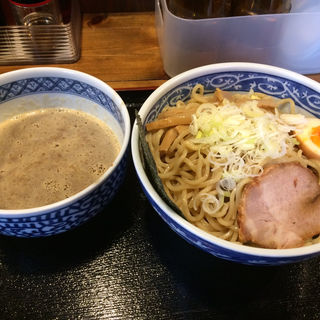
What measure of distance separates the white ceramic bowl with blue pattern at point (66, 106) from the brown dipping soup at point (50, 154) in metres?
0.05

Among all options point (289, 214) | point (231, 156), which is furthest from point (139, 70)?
point (289, 214)

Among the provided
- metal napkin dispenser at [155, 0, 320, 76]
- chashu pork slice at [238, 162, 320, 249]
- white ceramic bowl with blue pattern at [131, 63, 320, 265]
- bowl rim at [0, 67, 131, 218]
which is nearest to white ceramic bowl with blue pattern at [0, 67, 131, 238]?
bowl rim at [0, 67, 131, 218]

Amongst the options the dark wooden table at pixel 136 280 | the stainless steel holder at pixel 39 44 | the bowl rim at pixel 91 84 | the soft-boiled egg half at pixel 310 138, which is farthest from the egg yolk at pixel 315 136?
the stainless steel holder at pixel 39 44

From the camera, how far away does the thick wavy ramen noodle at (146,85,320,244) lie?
122 centimetres

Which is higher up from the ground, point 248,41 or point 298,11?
point 298,11

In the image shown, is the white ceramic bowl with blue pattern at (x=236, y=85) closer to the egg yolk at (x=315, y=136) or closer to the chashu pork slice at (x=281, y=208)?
the egg yolk at (x=315, y=136)

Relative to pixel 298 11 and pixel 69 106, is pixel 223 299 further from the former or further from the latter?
pixel 298 11

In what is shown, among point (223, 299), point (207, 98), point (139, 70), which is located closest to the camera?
point (223, 299)

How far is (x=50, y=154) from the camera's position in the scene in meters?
1.34

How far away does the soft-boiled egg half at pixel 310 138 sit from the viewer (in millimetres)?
1314

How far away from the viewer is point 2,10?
2.06 meters

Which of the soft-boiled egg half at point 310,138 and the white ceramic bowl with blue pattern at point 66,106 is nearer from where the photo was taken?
the white ceramic bowl with blue pattern at point 66,106

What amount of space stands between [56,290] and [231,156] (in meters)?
0.76

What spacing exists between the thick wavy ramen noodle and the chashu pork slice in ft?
0.16
